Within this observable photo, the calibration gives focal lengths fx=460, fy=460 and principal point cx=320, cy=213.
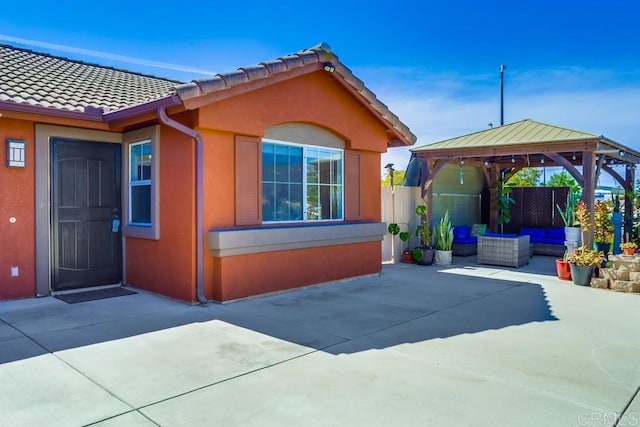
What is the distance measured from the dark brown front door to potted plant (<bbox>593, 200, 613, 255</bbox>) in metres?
11.1

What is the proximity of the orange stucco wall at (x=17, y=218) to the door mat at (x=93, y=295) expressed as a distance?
0.53m

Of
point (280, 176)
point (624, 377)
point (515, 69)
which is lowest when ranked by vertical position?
point (624, 377)

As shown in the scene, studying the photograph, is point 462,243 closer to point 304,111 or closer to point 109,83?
point 304,111

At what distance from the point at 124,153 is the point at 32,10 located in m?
5.64

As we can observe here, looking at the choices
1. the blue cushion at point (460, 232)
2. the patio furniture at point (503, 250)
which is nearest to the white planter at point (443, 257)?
the patio furniture at point (503, 250)

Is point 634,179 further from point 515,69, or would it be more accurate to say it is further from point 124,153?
point 124,153

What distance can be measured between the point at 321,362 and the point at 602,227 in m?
10.5

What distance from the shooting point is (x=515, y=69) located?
21469 millimetres

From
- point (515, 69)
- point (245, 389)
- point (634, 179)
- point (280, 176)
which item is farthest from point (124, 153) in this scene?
point (515, 69)

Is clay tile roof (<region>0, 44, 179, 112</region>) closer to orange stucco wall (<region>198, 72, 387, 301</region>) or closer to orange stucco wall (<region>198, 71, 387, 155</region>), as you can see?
orange stucco wall (<region>198, 71, 387, 155</region>)

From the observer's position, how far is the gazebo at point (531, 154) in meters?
10.1

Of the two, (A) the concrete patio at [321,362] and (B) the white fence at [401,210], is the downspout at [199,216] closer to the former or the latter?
(A) the concrete patio at [321,362]

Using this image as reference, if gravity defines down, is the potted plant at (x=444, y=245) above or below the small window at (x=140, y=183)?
below

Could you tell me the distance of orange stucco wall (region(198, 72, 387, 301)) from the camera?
272 inches
